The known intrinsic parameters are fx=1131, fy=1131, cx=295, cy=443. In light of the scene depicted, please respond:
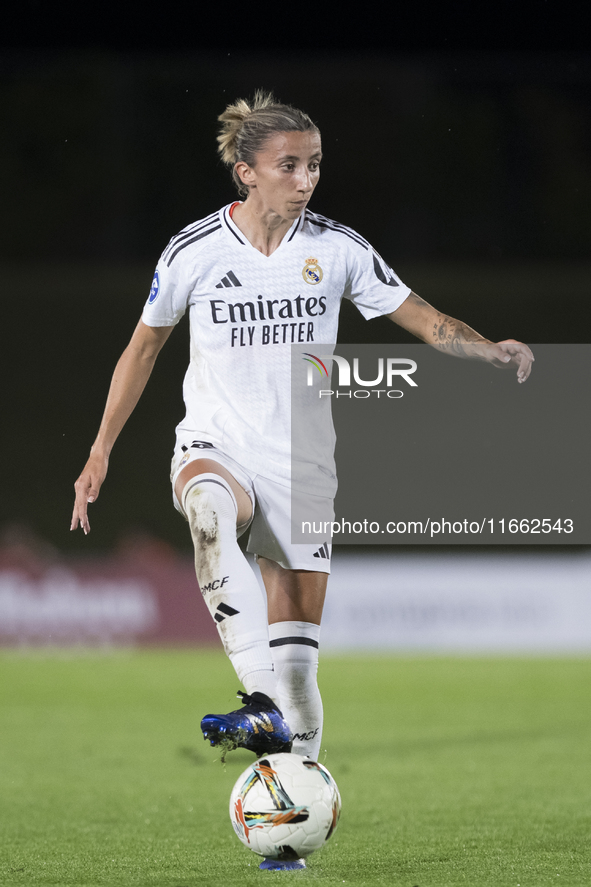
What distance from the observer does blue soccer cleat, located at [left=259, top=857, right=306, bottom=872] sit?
3.79 meters

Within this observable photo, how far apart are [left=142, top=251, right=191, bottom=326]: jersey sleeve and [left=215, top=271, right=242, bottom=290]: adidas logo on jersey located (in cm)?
11

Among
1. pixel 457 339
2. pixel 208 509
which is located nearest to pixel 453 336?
pixel 457 339

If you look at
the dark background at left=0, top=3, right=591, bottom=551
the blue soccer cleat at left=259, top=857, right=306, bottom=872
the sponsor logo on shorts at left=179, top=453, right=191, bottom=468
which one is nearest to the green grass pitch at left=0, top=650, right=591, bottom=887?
the blue soccer cleat at left=259, top=857, right=306, bottom=872

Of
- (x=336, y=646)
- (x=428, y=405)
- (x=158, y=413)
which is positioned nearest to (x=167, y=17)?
(x=158, y=413)

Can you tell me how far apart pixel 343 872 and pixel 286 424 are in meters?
1.55

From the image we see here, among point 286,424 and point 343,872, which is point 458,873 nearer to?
point 343,872

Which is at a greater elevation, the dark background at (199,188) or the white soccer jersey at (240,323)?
the dark background at (199,188)

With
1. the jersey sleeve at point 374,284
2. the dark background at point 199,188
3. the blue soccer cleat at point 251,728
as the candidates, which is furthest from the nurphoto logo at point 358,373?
the dark background at point 199,188

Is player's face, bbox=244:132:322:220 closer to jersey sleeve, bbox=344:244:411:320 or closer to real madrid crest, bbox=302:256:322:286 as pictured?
real madrid crest, bbox=302:256:322:286

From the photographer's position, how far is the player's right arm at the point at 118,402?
404cm

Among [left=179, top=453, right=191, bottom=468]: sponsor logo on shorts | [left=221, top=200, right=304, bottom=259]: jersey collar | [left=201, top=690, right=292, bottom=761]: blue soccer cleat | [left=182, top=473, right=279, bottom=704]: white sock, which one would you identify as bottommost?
[left=201, top=690, right=292, bottom=761]: blue soccer cleat

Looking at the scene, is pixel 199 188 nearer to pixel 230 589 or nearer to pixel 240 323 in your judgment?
pixel 240 323

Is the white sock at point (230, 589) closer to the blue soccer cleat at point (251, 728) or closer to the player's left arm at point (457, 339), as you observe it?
the blue soccer cleat at point (251, 728)

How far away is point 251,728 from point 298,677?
879 millimetres
